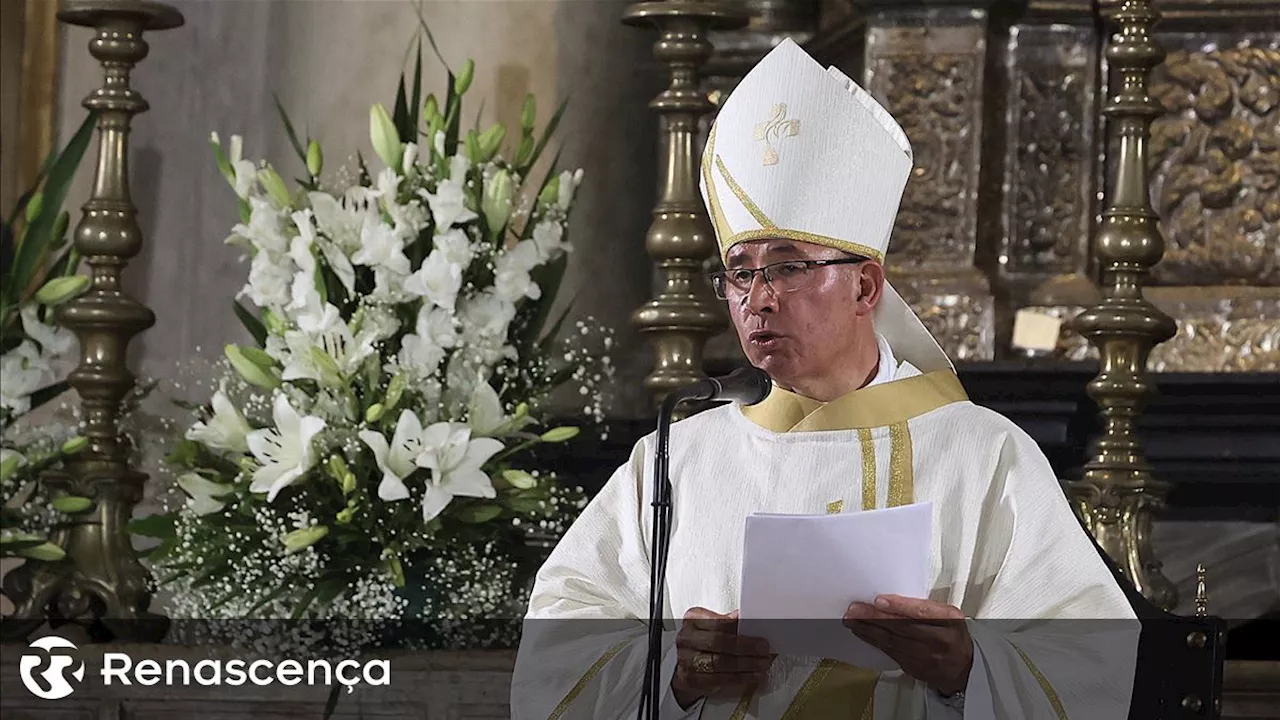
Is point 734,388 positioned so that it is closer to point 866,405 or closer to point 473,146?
point 866,405

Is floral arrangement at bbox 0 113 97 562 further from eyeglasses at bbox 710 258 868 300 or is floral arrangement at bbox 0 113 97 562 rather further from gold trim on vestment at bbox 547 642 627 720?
eyeglasses at bbox 710 258 868 300

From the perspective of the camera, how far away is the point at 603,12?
4.99m

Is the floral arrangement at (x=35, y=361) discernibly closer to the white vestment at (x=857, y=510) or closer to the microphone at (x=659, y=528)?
the white vestment at (x=857, y=510)


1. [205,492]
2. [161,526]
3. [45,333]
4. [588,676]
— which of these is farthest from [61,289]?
[588,676]

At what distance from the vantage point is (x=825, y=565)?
275 cm

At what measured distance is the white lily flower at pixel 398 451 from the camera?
3.90 meters

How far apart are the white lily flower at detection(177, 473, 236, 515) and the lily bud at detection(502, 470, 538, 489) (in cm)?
53

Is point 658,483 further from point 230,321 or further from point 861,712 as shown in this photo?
point 230,321

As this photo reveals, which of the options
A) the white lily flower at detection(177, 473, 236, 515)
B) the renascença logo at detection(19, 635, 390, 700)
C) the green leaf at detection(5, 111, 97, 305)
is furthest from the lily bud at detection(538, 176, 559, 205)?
the green leaf at detection(5, 111, 97, 305)

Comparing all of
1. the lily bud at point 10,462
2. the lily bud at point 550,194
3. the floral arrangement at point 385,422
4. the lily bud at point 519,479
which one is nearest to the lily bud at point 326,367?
the floral arrangement at point 385,422

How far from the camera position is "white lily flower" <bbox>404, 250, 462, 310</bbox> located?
158 inches

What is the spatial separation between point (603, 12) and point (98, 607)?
5.78 ft

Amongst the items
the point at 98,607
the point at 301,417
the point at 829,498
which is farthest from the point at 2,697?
the point at 829,498

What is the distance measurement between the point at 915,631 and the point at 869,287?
1.91ft
